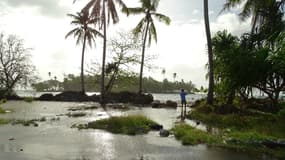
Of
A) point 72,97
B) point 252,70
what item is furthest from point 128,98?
point 252,70

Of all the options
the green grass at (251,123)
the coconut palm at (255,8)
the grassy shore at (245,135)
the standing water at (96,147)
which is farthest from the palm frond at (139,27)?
the standing water at (96,147)

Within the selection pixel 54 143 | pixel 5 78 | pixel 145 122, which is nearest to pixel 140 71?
pixel 5 78

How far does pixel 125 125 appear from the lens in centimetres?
1647

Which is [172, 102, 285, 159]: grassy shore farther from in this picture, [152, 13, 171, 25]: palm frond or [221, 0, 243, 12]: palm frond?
[152, 13, 171, 25]: palm frond

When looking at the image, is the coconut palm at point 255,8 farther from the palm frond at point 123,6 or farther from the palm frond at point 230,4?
the palm frond at point 123,6

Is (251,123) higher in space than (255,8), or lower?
lower

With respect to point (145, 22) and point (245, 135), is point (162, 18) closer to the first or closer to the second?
point (145, 22)

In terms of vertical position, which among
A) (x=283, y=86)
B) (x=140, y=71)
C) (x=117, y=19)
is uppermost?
(x=117, y=19)

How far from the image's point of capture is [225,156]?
1066 cm

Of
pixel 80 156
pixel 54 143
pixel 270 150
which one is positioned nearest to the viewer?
pixel 80 156

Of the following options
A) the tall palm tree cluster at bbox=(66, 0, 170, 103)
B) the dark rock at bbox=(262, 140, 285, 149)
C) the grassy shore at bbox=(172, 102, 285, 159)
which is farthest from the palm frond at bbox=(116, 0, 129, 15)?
the dark rock at bbox=(262, 140, 285, 149)

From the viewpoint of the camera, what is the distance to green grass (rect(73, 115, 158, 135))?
15602mm

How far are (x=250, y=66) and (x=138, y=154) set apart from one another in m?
12.9

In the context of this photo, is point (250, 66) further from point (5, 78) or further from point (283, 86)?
point (5, 78)
